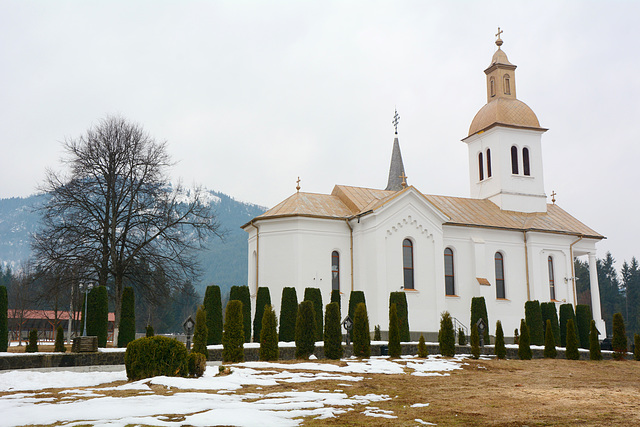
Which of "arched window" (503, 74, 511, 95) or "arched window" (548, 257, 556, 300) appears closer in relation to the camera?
"arched window" (548, 257, 556, 300)

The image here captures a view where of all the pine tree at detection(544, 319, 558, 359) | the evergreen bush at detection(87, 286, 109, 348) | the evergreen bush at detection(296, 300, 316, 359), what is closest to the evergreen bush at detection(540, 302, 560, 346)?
the pine tree at detection(544, 319, 558, 359)

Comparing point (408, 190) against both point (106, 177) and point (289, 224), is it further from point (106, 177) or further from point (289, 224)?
point (106, 177)

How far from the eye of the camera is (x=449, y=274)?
3052 centimetres

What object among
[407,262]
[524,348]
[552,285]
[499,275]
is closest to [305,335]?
[524,348]

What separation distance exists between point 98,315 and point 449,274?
1751 cm

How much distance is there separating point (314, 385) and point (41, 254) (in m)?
18.6

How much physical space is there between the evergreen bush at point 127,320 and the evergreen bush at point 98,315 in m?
0.71

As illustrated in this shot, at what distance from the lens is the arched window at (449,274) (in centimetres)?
3023

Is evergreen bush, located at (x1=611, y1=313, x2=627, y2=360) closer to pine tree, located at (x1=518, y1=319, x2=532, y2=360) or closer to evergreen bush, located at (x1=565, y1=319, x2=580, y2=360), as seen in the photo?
evergreen bush, located at (x1=565, y1=319, x2=580, y2=360)

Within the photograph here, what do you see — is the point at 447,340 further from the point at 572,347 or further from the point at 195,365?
the point at 195,365

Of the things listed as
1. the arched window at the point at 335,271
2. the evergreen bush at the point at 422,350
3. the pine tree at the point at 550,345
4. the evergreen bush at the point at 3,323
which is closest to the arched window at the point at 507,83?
the arched window at the point at 335,271

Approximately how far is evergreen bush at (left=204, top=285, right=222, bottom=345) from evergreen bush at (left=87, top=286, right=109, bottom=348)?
12.1 feet

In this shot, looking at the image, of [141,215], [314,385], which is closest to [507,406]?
[314,385]

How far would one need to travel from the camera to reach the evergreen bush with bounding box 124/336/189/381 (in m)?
13.1
